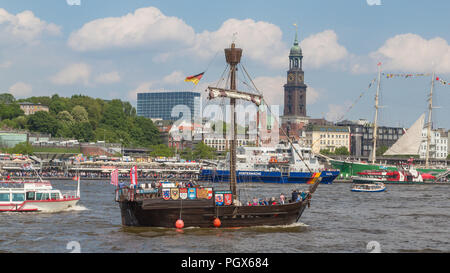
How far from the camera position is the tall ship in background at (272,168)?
14638 centimetres

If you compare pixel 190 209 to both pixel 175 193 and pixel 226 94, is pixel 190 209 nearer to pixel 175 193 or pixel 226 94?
pixel 175 193

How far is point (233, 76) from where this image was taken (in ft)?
173

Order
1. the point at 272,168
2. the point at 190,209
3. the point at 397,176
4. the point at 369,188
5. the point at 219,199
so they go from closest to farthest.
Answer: the point at 190,209 → the point at 219,199 → the point at 369,188 → the point at 272,168 → the point at 397,176

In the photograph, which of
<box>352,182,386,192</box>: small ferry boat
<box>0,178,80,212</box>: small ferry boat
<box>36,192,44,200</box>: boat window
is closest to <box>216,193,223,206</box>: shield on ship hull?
<box>0,178,80,212</box>: small ferry boat

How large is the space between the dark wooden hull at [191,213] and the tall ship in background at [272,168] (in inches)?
3565

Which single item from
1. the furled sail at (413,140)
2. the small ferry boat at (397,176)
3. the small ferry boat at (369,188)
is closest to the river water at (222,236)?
the small ferry boat at (369,188)

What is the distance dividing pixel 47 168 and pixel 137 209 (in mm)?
119536

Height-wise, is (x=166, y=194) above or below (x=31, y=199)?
above

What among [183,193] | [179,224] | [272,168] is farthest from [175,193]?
[272,168]

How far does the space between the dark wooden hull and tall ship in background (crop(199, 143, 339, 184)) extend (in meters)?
90.5

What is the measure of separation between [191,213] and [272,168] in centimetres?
10495

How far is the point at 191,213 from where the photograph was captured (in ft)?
154
